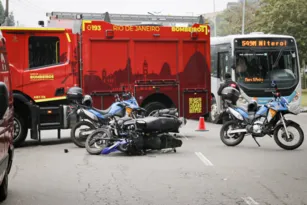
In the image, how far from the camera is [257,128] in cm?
1413

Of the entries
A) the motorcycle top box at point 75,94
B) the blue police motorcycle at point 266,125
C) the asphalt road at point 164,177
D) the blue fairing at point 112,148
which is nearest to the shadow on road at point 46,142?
the asphalt road at point 164,177

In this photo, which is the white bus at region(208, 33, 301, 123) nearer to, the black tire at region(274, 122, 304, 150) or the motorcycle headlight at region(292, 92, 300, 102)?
the motorcycle headlight at region(292, 92, 300, 102)

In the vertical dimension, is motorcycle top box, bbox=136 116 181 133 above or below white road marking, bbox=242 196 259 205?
above

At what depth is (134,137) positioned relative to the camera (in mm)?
12734

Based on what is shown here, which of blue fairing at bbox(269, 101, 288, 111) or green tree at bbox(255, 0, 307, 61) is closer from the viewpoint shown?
blue fairing at bbox(269, 101, 288, 111)

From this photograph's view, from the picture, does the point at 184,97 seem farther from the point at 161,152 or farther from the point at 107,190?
the point at 107,190

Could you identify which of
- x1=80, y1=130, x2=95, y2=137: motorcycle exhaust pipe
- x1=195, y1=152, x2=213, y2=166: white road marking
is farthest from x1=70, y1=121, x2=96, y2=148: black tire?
x1=195, y1=152, x2=213, y2=166: white road marking

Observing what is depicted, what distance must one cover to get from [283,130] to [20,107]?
239 inches

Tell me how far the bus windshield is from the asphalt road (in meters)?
7.14

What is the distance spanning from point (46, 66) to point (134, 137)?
341 centimetres

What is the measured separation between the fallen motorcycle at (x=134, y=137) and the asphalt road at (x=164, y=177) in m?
0.22

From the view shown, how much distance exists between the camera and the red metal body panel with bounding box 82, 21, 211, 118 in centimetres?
1566

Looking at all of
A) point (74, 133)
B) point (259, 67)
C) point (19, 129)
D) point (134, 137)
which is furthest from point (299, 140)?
point (259, 67)

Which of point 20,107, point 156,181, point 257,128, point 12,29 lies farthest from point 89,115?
point 156,181
